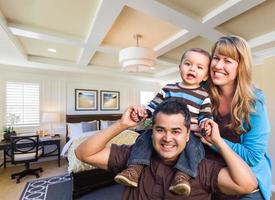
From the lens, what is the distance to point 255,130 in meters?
0.97

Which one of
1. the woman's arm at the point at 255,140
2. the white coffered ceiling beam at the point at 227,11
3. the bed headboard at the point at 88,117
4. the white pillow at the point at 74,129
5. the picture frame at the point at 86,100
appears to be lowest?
the white pillow at the point at 74,129

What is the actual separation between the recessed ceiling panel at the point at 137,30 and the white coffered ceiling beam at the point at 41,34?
57 cm

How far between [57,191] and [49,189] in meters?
0.19

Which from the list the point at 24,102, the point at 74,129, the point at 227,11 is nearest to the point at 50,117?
the point at 74,129

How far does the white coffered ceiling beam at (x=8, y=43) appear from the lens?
2.33m

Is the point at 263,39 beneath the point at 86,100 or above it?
above

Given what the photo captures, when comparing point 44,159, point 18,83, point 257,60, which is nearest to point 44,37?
point 18,83

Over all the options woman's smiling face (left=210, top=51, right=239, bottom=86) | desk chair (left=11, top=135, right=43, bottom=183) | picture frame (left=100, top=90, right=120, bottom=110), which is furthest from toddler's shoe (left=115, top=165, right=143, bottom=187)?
picture frame (left=100, top=90, right=120, bottom=110)

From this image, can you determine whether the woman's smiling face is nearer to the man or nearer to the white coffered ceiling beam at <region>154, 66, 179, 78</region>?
the man

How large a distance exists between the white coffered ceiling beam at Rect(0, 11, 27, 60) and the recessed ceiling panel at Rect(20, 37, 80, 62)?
0.17m

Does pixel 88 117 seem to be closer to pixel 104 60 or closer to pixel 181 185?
pixel 104 60

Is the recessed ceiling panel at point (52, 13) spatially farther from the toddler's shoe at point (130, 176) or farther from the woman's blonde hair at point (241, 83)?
the toddler's shoe at point (130, 176)

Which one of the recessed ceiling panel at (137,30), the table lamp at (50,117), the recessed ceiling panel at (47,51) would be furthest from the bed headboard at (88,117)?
the recessed ceiling panel at (137,30)

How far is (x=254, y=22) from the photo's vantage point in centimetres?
239
